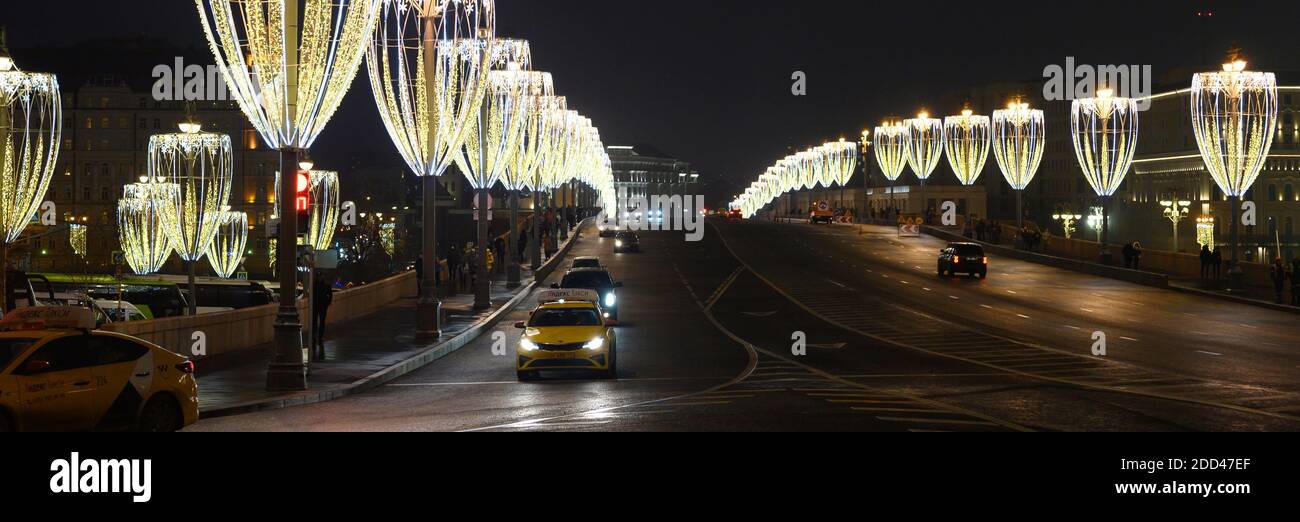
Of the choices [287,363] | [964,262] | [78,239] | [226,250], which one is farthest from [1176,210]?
[287,363]

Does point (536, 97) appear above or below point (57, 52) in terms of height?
below

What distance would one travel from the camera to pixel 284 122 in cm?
2089

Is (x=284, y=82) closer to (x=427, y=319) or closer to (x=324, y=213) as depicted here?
(x=427, y=319)

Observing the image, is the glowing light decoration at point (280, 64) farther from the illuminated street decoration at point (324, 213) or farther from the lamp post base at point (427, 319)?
the illuminated street decoration at point (324, 213)

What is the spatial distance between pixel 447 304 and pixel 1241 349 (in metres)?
25.0

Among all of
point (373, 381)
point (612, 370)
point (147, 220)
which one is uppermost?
point (147, 220)

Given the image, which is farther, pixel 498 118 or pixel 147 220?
pixel 147 220

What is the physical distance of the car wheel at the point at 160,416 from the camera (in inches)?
540

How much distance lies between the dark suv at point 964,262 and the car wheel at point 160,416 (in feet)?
151

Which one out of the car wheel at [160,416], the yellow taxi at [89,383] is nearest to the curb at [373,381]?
the car wheel at [160,416]

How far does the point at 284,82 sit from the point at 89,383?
8.69 meters

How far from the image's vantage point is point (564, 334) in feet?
74.7
